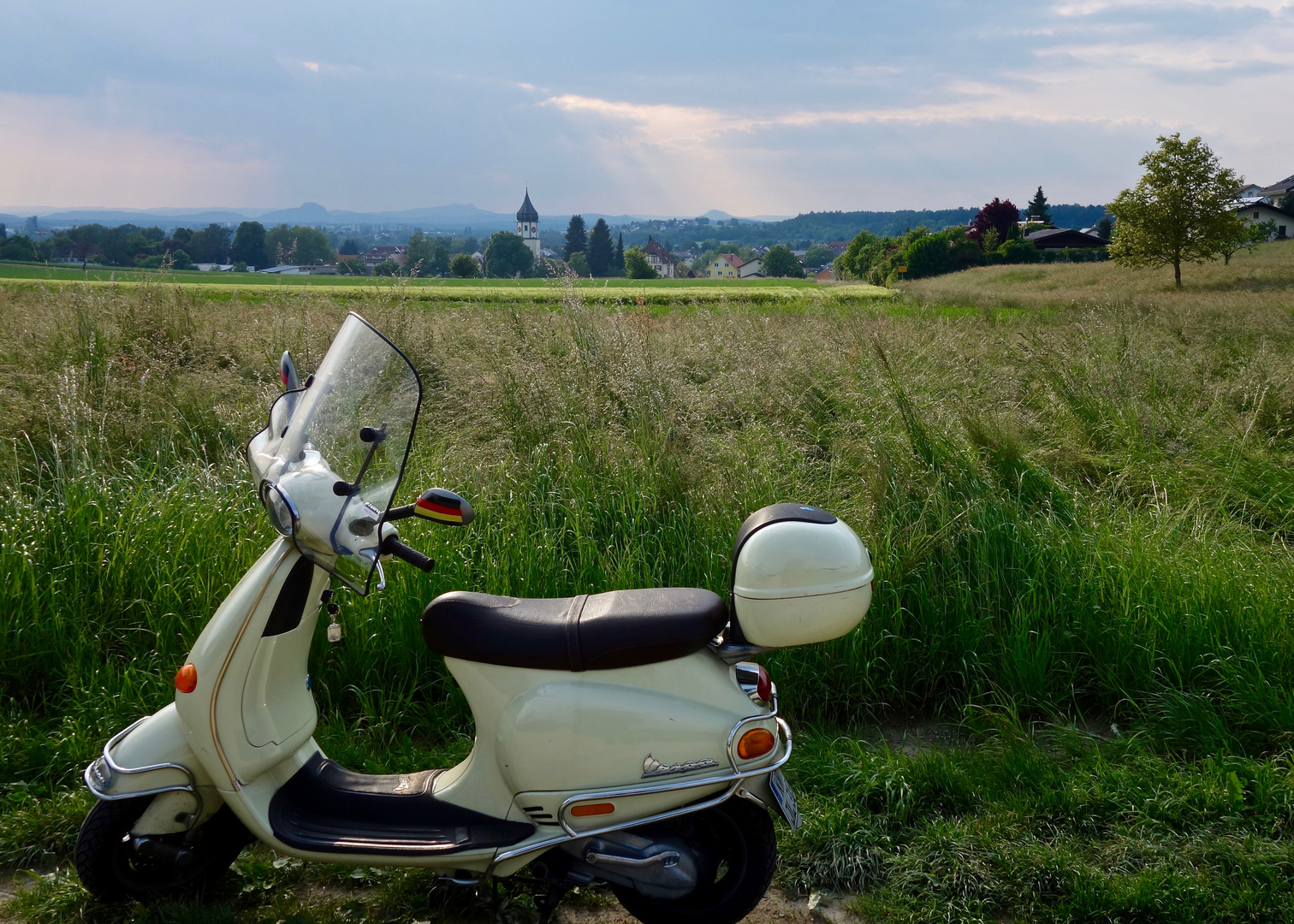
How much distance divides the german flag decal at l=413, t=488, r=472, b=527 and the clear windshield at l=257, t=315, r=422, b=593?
239mm

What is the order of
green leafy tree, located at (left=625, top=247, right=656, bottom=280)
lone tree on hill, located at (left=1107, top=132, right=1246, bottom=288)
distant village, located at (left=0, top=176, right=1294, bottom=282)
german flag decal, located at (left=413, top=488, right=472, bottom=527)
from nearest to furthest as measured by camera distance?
german flag decal, located at (left=413, top=488, right=472, bottom=527) → distant village, located at (left=0, top=176, right=1294, bottom=282) → lone tree on hill, located at (left=1107, top=132, right=1246, bottom=288) → green leafy tree, located at (left=625, top=247, right=656, bottom=280)

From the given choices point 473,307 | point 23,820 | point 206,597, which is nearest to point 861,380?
point 206,597

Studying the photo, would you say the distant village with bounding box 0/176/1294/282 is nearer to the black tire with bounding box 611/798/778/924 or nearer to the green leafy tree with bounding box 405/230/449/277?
the green leafy tree with bounding box 405/230/449/277

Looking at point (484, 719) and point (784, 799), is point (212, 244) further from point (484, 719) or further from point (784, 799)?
point (784, 799)

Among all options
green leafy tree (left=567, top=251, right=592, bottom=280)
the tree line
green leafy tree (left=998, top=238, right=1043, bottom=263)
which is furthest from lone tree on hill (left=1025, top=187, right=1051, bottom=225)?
green leafy tree (left=567, top=251, right=592, bottom=280)

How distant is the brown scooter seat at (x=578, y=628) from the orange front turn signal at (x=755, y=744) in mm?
241

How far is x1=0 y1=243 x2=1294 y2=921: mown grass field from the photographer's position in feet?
7.86

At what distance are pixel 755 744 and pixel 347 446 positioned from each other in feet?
4.18

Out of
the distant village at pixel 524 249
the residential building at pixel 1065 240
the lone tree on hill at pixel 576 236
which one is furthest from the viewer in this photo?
the lone tree on hill at pixel 576 236

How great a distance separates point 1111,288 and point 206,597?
21.3m

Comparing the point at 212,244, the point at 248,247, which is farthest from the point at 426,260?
the point at 248,247

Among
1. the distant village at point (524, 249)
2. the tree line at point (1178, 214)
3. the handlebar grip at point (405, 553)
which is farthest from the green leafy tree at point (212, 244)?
the handlebar grip at point (405, 553)

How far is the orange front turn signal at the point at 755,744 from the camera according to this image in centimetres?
195

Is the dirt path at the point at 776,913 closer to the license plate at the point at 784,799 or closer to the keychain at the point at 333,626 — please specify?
the license plate at the point at 784,799
